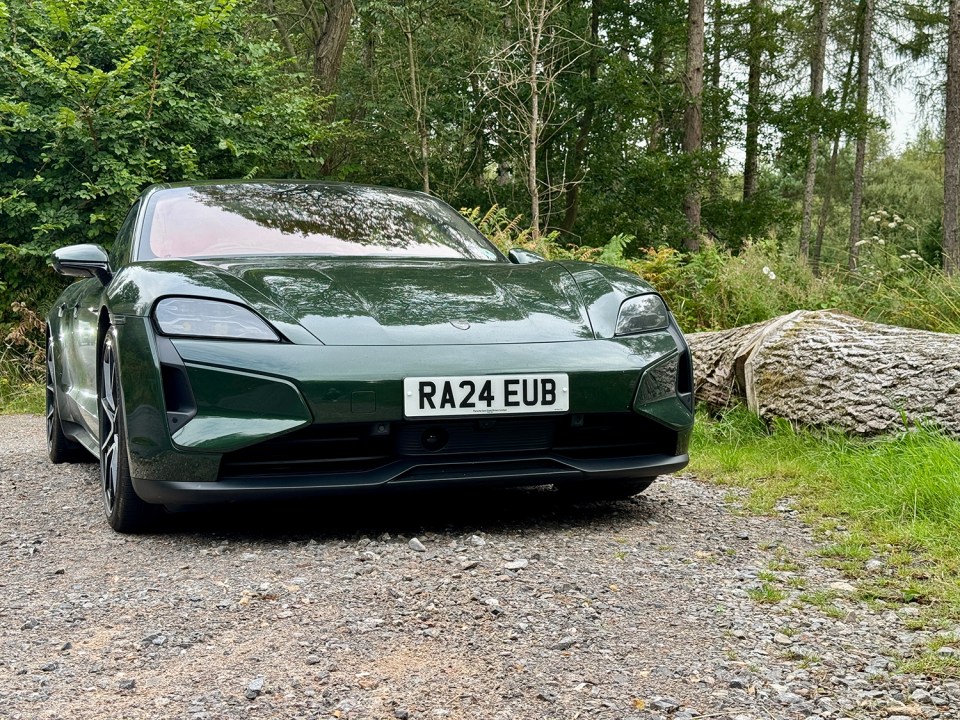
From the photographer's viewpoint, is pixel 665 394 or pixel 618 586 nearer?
pixel 618 586

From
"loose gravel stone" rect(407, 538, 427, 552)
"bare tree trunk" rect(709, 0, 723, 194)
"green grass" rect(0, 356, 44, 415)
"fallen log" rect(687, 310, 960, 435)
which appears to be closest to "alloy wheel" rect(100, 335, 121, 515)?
"loose gravel stone" rect(407, 538, 427, 552)

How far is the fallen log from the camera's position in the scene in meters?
4.45

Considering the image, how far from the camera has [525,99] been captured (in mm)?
22328

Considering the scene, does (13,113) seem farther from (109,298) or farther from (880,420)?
(880,420)

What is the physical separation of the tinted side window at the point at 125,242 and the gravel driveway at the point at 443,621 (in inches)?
42.5

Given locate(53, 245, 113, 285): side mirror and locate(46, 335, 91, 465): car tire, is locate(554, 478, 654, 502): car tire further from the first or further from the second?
locate(46, 335, 91, 465): car tire

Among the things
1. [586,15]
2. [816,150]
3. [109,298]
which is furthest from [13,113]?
[816,150]

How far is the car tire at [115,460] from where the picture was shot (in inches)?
131

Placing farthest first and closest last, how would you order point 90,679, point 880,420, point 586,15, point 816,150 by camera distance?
point 816,150, point 586,15, point 880,420, point 90,679

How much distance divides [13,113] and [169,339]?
6.62m

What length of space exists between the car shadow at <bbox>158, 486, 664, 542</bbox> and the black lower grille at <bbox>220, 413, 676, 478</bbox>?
5.2 inches

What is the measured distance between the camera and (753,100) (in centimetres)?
2494

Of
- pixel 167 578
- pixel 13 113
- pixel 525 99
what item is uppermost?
pixel 525 99

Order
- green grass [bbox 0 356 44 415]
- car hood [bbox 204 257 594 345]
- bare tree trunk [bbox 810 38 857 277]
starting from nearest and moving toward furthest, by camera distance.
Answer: car hood [bbox 204 257 594 345] < green grass [bbox 0 356 44 415] < bare tree trunk [bbox 810 38 857 277]
